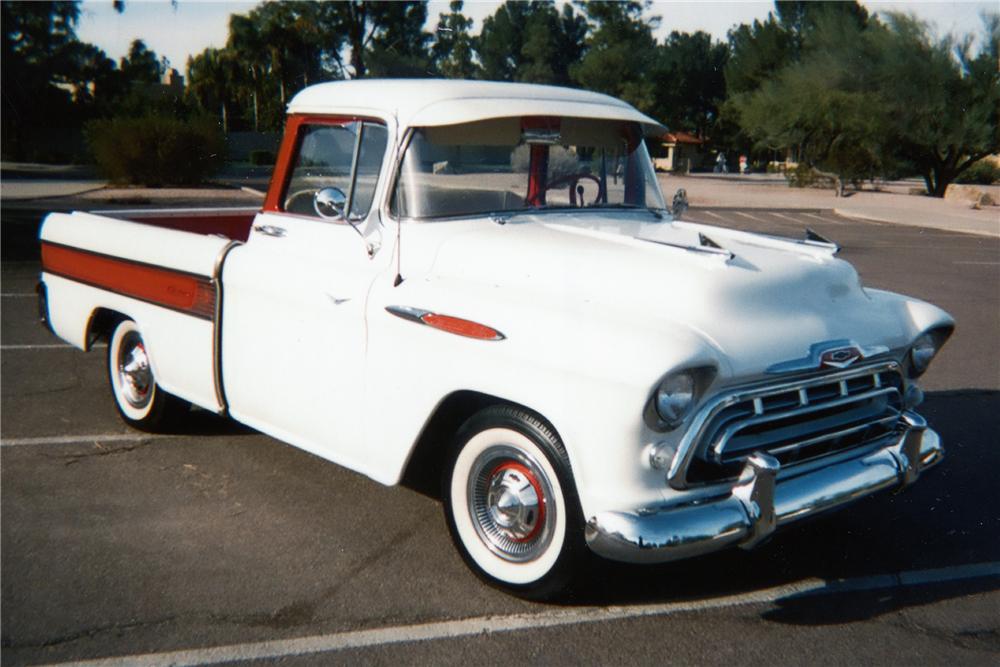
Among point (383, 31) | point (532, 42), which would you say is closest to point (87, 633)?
point (383, 31)

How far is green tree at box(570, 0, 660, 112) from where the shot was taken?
56.7 m

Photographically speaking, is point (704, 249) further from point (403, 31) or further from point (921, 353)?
point (403, 31)

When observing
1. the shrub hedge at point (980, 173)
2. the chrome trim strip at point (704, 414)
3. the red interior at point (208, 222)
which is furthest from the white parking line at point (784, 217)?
the chrome trim strip at point (704, 414)

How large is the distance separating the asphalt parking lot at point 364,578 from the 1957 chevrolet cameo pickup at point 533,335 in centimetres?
30

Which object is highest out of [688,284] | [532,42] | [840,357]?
[532,42]

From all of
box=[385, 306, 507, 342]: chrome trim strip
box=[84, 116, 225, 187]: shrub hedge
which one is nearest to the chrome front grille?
box=[385, 306, 507, 342]: chrome trim strip

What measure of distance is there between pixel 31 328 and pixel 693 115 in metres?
74.4

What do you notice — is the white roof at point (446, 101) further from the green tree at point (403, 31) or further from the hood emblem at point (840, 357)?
the green tree at point (403, 31)

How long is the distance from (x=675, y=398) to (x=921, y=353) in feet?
4.95

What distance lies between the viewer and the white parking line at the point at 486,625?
328cm

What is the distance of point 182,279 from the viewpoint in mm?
4914

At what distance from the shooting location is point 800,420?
12.0 ft

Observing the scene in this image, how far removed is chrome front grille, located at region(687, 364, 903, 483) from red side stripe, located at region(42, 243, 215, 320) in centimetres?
253

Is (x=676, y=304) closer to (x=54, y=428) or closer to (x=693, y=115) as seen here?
(x=54, y=428)
